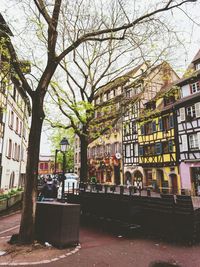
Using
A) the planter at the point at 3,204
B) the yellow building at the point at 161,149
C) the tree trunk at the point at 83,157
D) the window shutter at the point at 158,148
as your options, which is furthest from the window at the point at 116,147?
the planter at the point at 3,204

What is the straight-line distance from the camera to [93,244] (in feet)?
21.5

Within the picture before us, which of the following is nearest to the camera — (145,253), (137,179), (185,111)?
A: (145,253)

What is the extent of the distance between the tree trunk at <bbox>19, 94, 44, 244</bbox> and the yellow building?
17.5 meters

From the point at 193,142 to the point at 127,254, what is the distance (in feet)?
60.3

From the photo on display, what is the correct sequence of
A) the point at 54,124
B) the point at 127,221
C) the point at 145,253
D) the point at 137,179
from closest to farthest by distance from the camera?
the point at 145,253, the point at 127,221, the point at 54,124, the point at 137,179

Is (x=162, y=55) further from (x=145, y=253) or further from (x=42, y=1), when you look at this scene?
(x=145, y=253)

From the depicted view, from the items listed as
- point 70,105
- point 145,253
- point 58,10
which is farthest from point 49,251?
point 70,105

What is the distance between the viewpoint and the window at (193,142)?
856 inches

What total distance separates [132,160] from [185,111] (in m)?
9.58

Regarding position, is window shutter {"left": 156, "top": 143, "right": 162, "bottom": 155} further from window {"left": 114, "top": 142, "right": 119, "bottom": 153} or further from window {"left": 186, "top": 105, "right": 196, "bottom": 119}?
window {"left": 114, "top": 142, "right": 119, "bottom": 153}

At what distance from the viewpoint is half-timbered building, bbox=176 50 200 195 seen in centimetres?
2156

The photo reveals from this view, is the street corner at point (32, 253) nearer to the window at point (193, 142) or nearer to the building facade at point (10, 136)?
the building facade at point (10, 136)

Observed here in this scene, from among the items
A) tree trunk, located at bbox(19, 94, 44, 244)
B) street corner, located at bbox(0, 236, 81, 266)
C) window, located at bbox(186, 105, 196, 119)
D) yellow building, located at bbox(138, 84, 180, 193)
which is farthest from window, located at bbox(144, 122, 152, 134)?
street corner, located at bbox(0, 236, 81, 266)

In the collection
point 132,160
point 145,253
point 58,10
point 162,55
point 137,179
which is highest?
point 162,55
